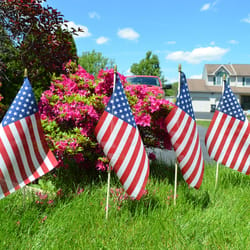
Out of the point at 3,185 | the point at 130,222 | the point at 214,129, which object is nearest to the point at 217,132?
the point at 214,129

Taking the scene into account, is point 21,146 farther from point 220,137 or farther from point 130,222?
point 220,137

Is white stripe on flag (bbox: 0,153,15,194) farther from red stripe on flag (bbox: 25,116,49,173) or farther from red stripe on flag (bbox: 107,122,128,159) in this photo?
red stripe on flag (bbox: 107,122,128,159)

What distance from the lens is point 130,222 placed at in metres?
3.54

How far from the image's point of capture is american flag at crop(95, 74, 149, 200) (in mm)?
3496

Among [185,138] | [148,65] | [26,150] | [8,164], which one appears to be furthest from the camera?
[148,65]

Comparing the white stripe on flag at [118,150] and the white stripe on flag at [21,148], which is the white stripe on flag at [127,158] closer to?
the white stripe on flag at [118,150]

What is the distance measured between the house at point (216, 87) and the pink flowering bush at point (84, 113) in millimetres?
41256

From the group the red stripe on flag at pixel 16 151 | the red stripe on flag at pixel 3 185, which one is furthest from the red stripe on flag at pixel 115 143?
the red stripe on flag at pixel 3 185

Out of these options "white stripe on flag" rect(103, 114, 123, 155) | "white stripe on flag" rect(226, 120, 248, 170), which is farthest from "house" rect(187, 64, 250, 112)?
"white stripe on flag" rect(103, 114, 123, 155)

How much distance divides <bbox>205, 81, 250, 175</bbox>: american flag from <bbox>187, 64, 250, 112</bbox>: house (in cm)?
4096

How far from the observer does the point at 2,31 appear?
564 cm

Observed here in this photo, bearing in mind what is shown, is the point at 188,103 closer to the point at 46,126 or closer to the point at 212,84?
the point at 46,126

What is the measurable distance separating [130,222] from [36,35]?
383 centimetres

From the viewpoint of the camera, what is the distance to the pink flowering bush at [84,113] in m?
4.49
